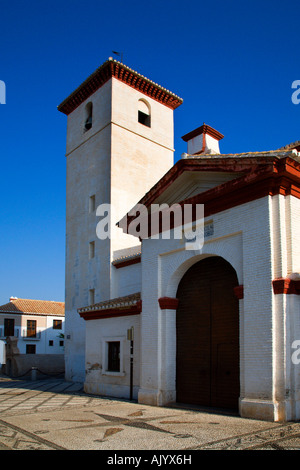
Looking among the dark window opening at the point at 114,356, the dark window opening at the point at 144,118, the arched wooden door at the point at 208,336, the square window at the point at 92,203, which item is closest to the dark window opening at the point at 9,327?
the square window at the point at 92,203

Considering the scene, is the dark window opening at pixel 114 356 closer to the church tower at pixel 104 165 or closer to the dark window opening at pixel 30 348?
the church tower at pixel 104 165

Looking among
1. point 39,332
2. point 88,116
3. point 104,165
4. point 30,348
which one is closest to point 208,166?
point 104,165

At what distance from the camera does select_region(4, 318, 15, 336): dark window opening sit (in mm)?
41875

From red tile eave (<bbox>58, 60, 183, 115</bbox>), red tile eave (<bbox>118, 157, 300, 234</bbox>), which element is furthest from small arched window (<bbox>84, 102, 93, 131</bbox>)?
red tile eave (<bbox>118, 157, 300, 234</bbox>)

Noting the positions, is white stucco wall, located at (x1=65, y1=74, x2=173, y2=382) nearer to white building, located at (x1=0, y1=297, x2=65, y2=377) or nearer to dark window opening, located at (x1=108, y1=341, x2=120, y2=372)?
dark window opening, located at (x1=108, y1=341, x2=120, y2=372)

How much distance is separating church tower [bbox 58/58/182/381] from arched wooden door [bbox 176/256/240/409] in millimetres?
9007

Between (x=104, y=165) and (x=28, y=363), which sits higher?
(x=104, y=165)

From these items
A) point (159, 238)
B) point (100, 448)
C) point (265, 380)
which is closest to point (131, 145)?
point (159, 238)

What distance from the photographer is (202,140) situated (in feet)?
47.9

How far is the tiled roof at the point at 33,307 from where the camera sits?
4344 centimetres

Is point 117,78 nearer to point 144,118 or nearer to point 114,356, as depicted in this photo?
point 144,118

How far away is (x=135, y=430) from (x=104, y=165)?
621 inches

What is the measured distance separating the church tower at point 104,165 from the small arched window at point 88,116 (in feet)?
0.17

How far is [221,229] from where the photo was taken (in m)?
10.0
